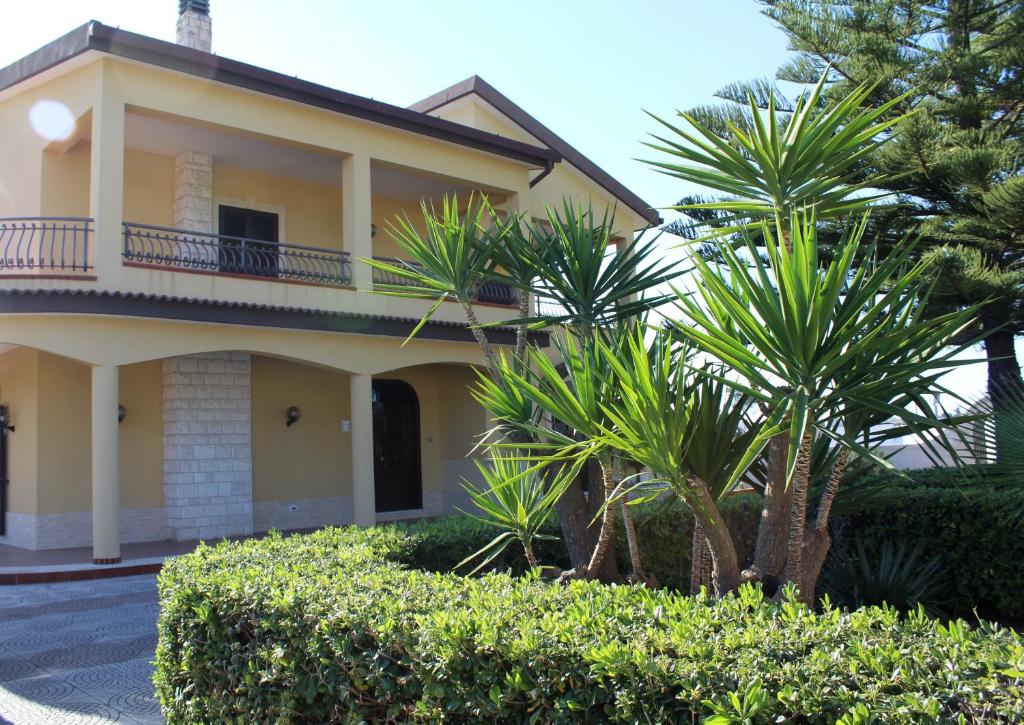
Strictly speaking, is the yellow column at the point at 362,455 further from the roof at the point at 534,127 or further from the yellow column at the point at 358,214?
the roof at the point at 534,127

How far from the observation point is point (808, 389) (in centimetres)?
372

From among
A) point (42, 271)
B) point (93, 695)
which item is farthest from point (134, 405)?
point (93, 695)

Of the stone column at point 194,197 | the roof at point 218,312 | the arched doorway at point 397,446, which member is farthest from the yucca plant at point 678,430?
the arched doorway at point 397,446

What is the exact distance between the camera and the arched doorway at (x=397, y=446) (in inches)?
Answer: 700

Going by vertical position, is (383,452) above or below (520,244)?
below

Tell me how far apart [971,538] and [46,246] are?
1266 cm

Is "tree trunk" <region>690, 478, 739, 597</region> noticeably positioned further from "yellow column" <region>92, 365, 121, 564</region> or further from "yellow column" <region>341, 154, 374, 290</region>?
"yellow column" <region>341, 154, 374, 290</region>

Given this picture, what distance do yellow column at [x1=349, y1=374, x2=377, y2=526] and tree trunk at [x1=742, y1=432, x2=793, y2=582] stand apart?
10.1 meters

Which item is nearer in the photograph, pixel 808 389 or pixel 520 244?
pixel 808 389

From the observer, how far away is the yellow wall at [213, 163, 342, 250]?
50.5 feet

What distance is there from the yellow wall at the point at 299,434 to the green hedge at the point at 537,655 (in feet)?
36.6

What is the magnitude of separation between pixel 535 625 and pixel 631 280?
122 inches

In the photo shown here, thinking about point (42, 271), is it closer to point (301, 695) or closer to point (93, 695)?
point (93, 695)

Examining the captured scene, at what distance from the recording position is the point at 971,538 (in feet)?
25.0
